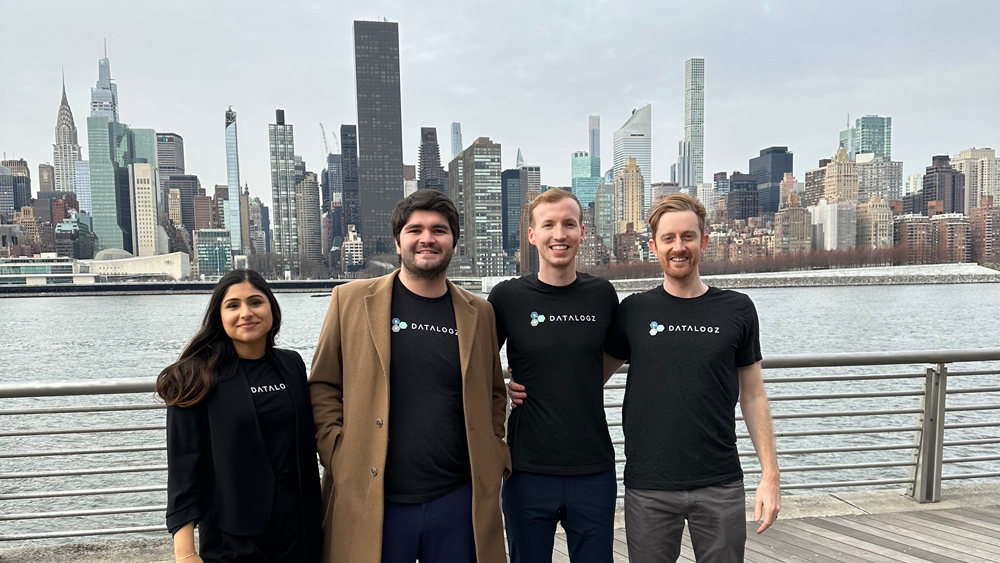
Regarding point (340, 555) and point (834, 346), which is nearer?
point (340, 555)

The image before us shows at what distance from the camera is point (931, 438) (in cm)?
329

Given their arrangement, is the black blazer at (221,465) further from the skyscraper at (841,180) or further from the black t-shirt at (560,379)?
the skyscraper at (841,180)

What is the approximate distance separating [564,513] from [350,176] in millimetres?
139608

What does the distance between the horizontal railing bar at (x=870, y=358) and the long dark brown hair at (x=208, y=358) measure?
240 centimetres

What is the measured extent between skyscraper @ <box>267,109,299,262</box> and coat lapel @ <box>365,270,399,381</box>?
4930 inches

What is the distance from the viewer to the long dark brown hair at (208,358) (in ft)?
5.49

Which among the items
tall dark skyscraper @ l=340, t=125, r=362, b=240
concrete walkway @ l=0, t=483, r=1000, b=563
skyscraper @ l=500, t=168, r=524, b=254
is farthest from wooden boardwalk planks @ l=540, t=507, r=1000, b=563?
tall dark skyscraper @ l=340, t=125, r=362, b=240

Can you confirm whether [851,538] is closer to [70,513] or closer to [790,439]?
[70,513]

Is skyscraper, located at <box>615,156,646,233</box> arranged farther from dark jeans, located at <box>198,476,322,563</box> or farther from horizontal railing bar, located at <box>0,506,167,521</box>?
dark jeans, located at <box>198,476,322,563</box>

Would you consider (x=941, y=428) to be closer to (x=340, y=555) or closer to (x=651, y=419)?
(x=651, y=419)

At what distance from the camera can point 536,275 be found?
2.21 m

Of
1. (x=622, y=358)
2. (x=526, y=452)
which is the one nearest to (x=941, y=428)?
(x=622, y=358)

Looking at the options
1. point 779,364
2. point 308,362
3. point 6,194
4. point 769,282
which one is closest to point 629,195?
point 769,282

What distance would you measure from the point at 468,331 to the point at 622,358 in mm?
605
